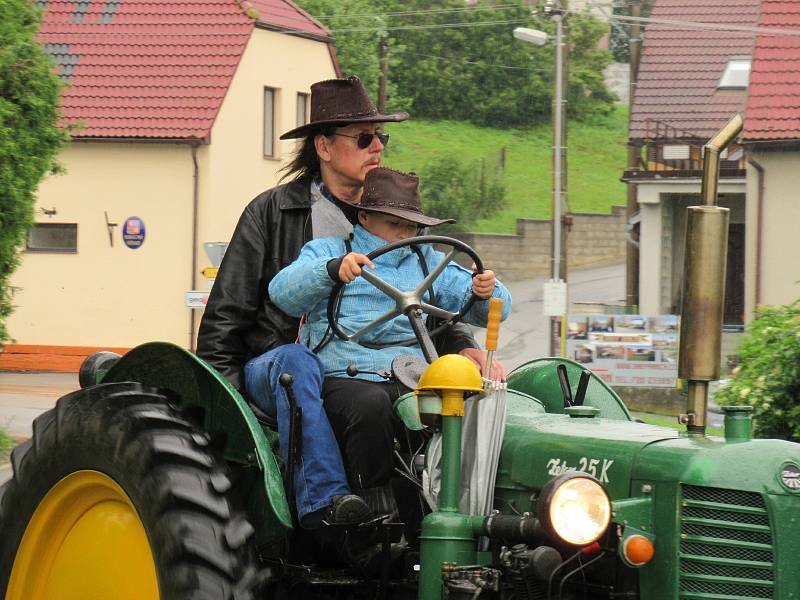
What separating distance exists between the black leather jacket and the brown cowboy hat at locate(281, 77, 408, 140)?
33 cm

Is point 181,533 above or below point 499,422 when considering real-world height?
below

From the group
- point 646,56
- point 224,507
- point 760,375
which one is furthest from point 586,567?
point 646,56

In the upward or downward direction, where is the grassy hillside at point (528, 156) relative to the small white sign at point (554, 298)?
upward

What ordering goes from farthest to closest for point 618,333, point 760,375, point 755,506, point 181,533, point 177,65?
point 177,65 → point 618,333 → point 760,375 → point 181,533 → point 755,506

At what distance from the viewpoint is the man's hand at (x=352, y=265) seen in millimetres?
4637

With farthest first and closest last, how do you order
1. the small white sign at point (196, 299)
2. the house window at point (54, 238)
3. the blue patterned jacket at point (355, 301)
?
1. the house window at point (54, 238)
2. the small white sign at point (196, 299)
3. the blue patterned jacket at point (355, 301)

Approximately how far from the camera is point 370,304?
5.09 m

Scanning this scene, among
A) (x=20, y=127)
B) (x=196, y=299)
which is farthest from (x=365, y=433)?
(x=196, y=299)

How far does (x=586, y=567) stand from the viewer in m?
4.30

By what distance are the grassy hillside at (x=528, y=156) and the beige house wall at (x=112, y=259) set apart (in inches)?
686

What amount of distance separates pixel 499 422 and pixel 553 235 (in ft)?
73.9

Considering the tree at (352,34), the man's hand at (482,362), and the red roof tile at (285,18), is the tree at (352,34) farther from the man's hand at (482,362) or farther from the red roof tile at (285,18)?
the man's hand at (482,362)

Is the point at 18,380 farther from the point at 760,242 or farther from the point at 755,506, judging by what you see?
the point at 755,506

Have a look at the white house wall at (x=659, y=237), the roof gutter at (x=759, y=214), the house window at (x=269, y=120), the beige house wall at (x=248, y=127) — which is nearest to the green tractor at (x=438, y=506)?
the roof gutter at (x=759, y=214)
